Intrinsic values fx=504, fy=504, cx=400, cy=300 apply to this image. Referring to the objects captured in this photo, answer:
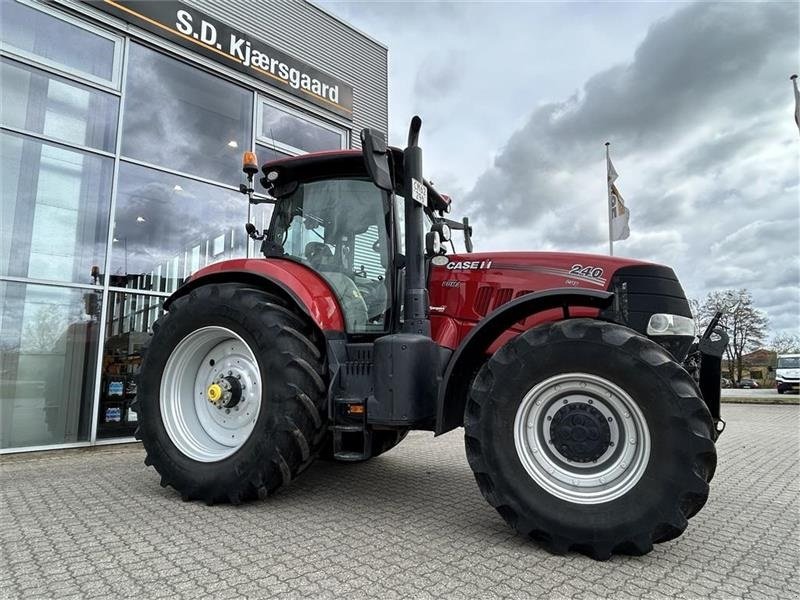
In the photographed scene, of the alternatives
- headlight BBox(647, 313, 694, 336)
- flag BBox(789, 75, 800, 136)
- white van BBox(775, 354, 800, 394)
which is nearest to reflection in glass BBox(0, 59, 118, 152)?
headlight BBox(647, 313, 694, 336)

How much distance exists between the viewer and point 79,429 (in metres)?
5.67

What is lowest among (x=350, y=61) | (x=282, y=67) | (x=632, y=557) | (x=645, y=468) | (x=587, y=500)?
(x=632, y=557)

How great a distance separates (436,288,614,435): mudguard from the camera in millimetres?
2760

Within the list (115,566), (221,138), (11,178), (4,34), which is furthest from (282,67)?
(115,566)

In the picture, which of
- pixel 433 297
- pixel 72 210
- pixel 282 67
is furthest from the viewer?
pixel 282 67

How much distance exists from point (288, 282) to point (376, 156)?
1.04 m

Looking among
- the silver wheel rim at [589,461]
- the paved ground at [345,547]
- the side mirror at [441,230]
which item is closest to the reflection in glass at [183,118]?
the paved ground at [345,547]

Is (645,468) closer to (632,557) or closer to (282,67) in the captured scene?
(632,557)

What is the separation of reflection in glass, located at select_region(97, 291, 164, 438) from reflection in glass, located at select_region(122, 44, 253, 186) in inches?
74.6

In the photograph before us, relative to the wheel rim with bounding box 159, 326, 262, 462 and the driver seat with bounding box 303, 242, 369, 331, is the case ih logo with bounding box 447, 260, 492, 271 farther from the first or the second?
the wheel rim with bounding box 159, 326, 262, 462

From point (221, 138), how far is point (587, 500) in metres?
7.01

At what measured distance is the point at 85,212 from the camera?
5926mm

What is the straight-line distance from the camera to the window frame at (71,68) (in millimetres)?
5520

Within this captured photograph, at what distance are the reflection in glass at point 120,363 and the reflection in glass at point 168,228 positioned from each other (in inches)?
10.4
